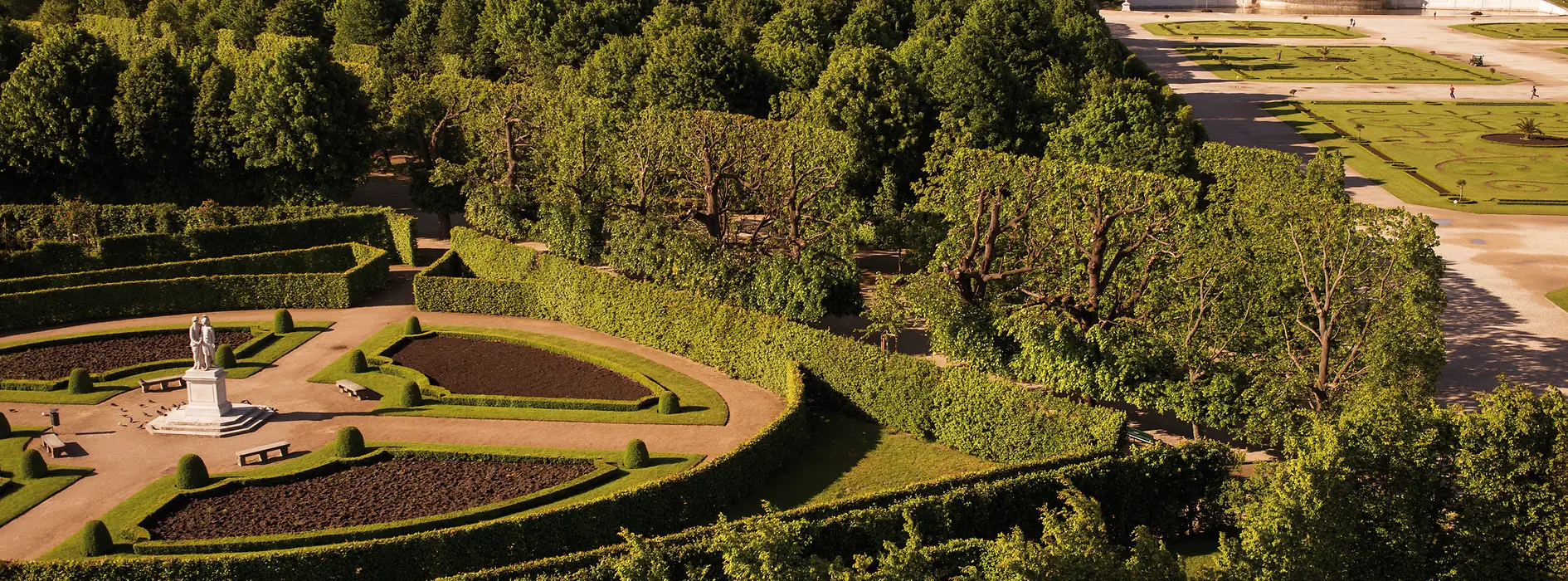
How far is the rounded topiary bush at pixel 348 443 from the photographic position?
→ 4350 centimetres

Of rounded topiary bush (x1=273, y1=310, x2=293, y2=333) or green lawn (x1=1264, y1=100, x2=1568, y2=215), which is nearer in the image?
rounded topiary bush (x1=273, y1=310, x2=293, y2=333)

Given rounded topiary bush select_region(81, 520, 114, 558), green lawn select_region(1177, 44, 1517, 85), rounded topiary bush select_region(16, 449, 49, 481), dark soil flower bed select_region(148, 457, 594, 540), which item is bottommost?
dark soil flower bed select_region(148, 457, 594, 540)

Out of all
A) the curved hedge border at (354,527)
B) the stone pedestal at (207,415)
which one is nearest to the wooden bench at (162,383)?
the stone pedestal at (207,415)

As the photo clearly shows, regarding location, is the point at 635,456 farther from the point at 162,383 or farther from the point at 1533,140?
the point at 1533,140

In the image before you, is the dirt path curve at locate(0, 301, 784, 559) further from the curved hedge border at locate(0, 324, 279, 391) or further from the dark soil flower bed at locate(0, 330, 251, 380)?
the dark soil flower bed at locate(0, 330, 251, 380)

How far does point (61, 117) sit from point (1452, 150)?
91506mm

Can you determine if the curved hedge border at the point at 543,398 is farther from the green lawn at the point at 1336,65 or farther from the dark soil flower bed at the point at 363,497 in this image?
the green lawn at the point at 1336,65

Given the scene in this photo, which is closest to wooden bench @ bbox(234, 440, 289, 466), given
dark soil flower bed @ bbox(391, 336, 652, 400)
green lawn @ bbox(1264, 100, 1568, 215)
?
dark soil flower bed @ bbox(391, 336, 652, 400)

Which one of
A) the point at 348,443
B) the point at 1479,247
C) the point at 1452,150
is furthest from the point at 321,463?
the point at 1452,150

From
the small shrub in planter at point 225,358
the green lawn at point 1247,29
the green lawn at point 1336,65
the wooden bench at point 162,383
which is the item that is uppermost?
the green lawn at point 1247,29

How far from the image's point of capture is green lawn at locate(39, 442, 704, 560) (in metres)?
38.3

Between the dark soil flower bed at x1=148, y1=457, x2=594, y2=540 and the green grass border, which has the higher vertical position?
the green grass border

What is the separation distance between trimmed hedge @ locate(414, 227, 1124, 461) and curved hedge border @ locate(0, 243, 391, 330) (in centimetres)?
363

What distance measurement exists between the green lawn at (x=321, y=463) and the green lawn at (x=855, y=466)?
10.4 ft
